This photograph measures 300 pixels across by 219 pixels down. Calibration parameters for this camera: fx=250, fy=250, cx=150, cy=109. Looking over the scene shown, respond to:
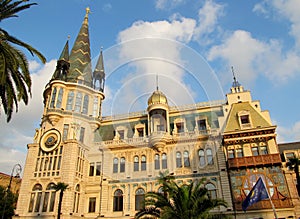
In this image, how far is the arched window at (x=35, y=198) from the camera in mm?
31047

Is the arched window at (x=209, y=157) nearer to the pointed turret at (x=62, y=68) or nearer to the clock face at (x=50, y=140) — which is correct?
the clock face at (x=50, y=140)

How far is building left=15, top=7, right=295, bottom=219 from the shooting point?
29.1 m

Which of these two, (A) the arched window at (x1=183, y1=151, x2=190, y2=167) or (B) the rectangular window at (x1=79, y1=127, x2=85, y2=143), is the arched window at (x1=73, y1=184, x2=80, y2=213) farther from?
(A) the arched window at (x1=183, y1=151, x2=190, y2=167)

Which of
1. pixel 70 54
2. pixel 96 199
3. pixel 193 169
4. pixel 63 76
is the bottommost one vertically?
pixel 96 199

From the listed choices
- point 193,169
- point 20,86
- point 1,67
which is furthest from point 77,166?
point 1,67

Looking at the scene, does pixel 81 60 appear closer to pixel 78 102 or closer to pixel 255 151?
pixel 78 102

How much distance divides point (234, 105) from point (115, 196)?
787 inches

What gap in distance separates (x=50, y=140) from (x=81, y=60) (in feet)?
49.9

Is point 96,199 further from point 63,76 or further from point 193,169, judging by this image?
point 63,76

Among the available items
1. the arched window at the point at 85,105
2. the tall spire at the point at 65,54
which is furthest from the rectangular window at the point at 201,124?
the tall spire at the point at 65,54

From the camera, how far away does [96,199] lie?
3259 centimetres

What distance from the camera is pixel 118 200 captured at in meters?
31.9

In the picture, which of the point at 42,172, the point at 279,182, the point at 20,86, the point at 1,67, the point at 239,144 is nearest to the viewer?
the point at 1,67

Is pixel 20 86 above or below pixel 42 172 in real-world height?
above
